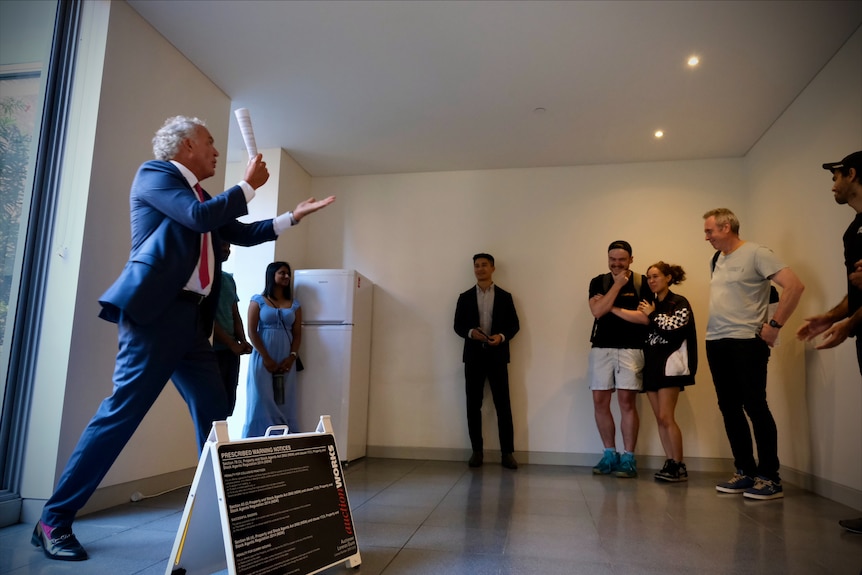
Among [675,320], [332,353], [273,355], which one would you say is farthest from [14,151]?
[675,320]

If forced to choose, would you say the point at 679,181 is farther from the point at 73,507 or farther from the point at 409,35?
the point at 73,507

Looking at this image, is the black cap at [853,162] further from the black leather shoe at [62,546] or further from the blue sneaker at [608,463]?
the black leather shoe at [62,546]

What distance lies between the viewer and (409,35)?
3.11 metres

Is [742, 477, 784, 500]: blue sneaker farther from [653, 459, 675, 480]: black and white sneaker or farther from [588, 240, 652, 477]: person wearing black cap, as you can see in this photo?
[588, 240, 652, 477]: person wearing black cap

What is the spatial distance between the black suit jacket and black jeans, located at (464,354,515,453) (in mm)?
59

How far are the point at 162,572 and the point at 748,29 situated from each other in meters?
3.62

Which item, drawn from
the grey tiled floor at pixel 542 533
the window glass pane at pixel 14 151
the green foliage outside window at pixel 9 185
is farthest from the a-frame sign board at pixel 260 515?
the green foliage outside window at pixel 9 185

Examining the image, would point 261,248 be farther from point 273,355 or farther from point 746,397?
point 746,397

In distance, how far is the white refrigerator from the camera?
4.27 m

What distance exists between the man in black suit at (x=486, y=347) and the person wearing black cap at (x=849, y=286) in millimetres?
2318

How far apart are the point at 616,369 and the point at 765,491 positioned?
4.07 ft

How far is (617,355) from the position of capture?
409 cm

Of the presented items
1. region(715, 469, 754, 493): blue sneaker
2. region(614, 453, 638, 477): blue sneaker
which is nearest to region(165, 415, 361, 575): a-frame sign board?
region(715, 469, 754, 493): blue sneaker

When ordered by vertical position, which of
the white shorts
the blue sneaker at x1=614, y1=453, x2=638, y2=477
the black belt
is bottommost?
the blue sneaker at x1=614, y1=453, x2=638, y2=477
